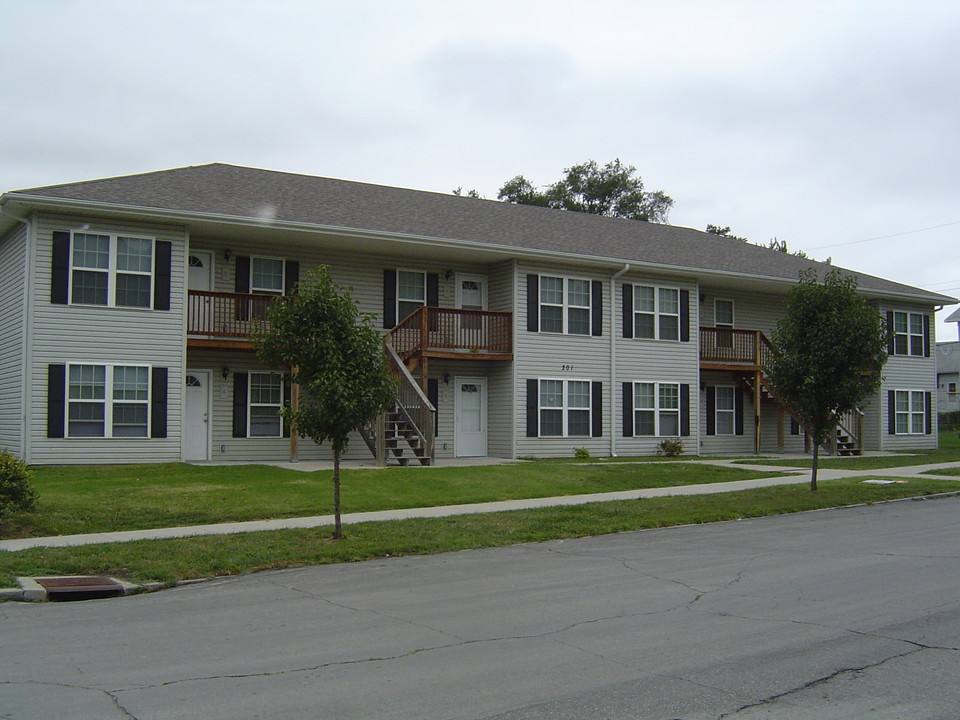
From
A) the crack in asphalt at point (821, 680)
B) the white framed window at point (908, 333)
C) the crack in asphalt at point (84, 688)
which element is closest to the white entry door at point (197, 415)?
the crack in asphalt at point (84, 688)

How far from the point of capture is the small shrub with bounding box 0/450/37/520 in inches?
505

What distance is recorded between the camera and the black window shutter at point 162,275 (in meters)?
21.3

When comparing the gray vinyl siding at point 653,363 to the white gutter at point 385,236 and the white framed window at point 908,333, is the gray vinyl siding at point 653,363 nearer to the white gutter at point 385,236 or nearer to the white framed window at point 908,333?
the white gutter at point 385,236

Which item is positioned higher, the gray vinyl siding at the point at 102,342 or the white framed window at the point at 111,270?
the white framed window at the point at 111,270

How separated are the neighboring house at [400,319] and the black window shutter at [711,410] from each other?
9 centimetres

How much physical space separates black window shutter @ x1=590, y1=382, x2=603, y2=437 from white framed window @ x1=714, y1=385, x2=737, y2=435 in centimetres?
550

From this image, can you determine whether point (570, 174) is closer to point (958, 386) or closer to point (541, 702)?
point (958, 386)

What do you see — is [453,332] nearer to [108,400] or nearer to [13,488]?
[108,400]

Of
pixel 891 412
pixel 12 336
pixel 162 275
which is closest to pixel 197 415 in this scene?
pixel 162 275

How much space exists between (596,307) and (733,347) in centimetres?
536

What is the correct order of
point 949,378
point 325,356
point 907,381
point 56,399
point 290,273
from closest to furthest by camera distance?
point 325,356, point 56,399, point 290,273, point 907,381, point 949,378

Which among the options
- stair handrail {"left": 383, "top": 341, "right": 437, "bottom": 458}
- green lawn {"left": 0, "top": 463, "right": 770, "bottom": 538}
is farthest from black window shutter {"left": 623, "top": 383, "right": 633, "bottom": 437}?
stair handrail {"left": 383, "top": 341, "right": 437, "bottom": 458}

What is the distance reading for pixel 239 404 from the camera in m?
23.5

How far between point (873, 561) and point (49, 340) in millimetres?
16881
